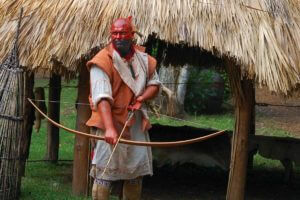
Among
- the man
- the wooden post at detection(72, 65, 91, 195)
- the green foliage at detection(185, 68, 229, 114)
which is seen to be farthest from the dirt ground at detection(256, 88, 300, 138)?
the man

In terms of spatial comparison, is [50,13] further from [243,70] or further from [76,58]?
[243,70]

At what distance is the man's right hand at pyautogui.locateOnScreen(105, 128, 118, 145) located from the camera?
5.54m

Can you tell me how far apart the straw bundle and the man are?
1.47 meters

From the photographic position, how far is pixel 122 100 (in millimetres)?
6016

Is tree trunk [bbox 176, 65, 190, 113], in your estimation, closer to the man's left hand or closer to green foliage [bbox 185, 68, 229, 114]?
green foliage [bbox 185, 68, 229, 114]

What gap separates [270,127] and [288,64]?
29.0ft

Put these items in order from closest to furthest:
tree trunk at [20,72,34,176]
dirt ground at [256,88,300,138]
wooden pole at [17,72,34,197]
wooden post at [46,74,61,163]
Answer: wooden pole at [17,72,34,197], tree trunk at [20,72,34,176], wooden post at [46,74,61,163], dirt ground at [256,88,300,138]

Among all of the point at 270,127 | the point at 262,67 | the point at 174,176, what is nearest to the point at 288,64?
the point at 262,67

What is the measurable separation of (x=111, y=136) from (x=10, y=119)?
6.77ft

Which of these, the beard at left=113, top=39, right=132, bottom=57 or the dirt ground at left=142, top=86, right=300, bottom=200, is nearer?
the beard at left=113, top=39, right=132, bottom=57

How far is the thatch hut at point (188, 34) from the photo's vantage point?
7.61m

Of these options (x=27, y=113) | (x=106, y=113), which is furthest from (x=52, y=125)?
(x=106, y=113)

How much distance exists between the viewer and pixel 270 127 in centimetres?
1641

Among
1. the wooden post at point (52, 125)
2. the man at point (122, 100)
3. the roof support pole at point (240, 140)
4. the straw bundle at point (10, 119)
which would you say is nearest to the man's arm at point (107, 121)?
the man at point (122, 100)
